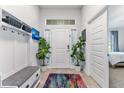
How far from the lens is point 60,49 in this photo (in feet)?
22.5

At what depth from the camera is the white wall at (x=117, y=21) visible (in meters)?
2.92

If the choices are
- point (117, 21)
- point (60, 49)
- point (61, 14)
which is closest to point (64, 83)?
point (117, 21)

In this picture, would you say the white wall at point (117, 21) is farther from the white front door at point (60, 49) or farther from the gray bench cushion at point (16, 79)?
the white front door at point (60, 49)

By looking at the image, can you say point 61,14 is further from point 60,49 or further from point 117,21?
point 117,21

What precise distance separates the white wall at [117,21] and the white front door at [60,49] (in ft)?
12.5

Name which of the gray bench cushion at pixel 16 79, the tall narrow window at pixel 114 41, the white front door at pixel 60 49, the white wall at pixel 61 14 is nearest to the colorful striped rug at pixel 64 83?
the gray bench cushion at pixel 16 79

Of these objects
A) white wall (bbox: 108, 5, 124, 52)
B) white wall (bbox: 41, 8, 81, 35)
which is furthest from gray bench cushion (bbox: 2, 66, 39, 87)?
white wall (bbox: 41, 8, 81, 35)

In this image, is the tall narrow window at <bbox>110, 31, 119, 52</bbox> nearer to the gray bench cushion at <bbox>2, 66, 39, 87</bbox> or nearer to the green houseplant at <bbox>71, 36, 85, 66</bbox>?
the gray bench cushion at <bbox>2, 66, 39, 87</bbox>

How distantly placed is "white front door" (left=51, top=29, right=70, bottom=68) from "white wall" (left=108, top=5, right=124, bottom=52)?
380cm

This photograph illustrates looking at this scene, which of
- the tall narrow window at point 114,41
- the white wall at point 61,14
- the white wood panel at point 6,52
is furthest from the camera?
the white wall at point 61,14

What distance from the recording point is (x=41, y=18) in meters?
6.78

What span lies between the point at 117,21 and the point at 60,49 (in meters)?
4.09
